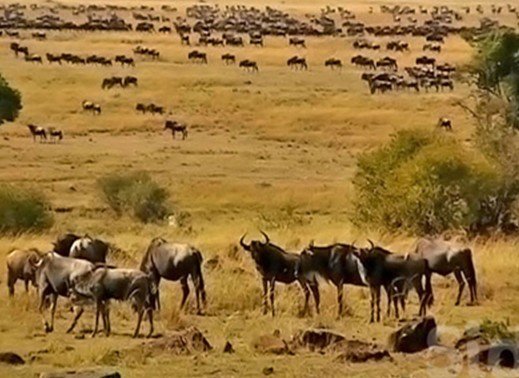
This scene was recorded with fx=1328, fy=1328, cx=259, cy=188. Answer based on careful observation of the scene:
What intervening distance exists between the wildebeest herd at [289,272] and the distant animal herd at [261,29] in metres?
28.5

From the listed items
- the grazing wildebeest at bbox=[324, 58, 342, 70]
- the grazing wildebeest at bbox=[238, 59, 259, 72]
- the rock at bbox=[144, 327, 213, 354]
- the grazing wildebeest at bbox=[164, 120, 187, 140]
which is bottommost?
the rock at bbox=[144, 327, 213, 354]

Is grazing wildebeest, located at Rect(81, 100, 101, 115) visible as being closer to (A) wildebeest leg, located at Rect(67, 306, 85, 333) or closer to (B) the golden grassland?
(B) the golden grassland

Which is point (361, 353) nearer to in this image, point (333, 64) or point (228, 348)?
point (228, 348)

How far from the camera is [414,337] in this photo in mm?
13148

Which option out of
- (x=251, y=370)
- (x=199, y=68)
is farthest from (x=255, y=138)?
(x=251, y=370)

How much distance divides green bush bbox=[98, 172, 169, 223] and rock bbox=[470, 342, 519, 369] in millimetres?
18902

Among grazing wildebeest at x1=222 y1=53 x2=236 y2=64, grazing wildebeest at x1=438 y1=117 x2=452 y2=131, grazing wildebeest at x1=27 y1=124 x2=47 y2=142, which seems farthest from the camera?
grazing wildebeest at x1=222 y1=53 x2=236 y2=64

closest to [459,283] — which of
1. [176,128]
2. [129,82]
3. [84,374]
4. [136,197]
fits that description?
[84,374]

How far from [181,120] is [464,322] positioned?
3447 cm

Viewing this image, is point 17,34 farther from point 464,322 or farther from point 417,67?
point 464,322

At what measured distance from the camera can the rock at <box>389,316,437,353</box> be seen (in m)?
13.1

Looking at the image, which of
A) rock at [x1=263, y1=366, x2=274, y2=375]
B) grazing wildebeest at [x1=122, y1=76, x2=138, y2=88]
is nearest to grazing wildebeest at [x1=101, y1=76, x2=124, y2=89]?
grazing wildebeest at [x1=122, y1=76, x2=138, y2=88]

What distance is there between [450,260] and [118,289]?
15.1 feet

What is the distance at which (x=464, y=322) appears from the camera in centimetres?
1516
